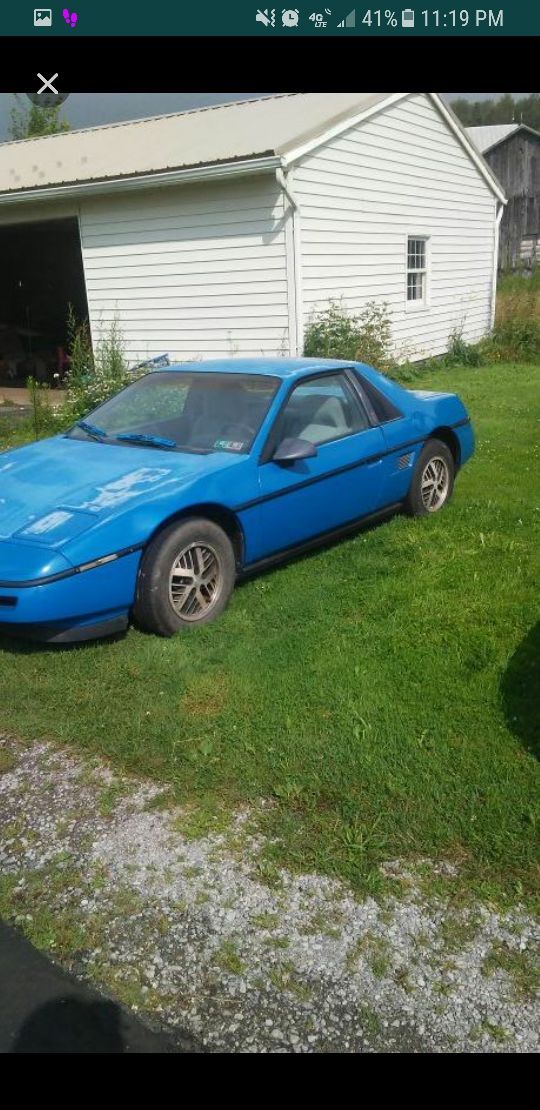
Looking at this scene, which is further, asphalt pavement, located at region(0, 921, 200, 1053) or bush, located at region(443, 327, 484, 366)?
bush, located at region(443, 327, 484, 366)

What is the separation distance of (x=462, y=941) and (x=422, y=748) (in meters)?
0.92

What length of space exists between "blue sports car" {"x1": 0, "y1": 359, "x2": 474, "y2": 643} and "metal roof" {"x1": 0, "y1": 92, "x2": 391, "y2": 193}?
5810 mm

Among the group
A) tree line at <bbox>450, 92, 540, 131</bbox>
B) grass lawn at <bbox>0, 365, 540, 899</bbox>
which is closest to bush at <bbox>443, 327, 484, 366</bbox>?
grass lawn at <bbox>0, 365, 540, 899</bbox>

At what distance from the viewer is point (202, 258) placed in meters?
11.3

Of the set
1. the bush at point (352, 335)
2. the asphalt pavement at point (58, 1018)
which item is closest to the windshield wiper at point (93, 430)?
the asphalt pavement at point (58, 1018)

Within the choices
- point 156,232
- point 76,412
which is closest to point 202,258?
point 156,232

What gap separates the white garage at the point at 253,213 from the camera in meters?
10.8

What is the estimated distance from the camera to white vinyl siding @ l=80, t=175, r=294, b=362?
35.4 ft

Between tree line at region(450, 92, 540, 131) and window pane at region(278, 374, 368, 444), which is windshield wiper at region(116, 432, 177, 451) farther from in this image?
tree line at region(450, 92, 540, 131)

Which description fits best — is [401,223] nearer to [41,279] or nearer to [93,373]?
[93,373]

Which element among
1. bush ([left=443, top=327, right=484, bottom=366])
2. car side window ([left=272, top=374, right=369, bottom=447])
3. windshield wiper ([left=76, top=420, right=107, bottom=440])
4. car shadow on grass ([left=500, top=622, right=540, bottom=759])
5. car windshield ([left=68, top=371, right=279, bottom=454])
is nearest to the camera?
car shadow on grass ([left=500, top=622, right=540, bottom=759])

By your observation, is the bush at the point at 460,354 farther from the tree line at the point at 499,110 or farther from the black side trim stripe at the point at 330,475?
the tree line at the point at 499,110

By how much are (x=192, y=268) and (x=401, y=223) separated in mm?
4158

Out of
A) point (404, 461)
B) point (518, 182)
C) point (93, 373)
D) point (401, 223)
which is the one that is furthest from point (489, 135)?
point (404, 461)
